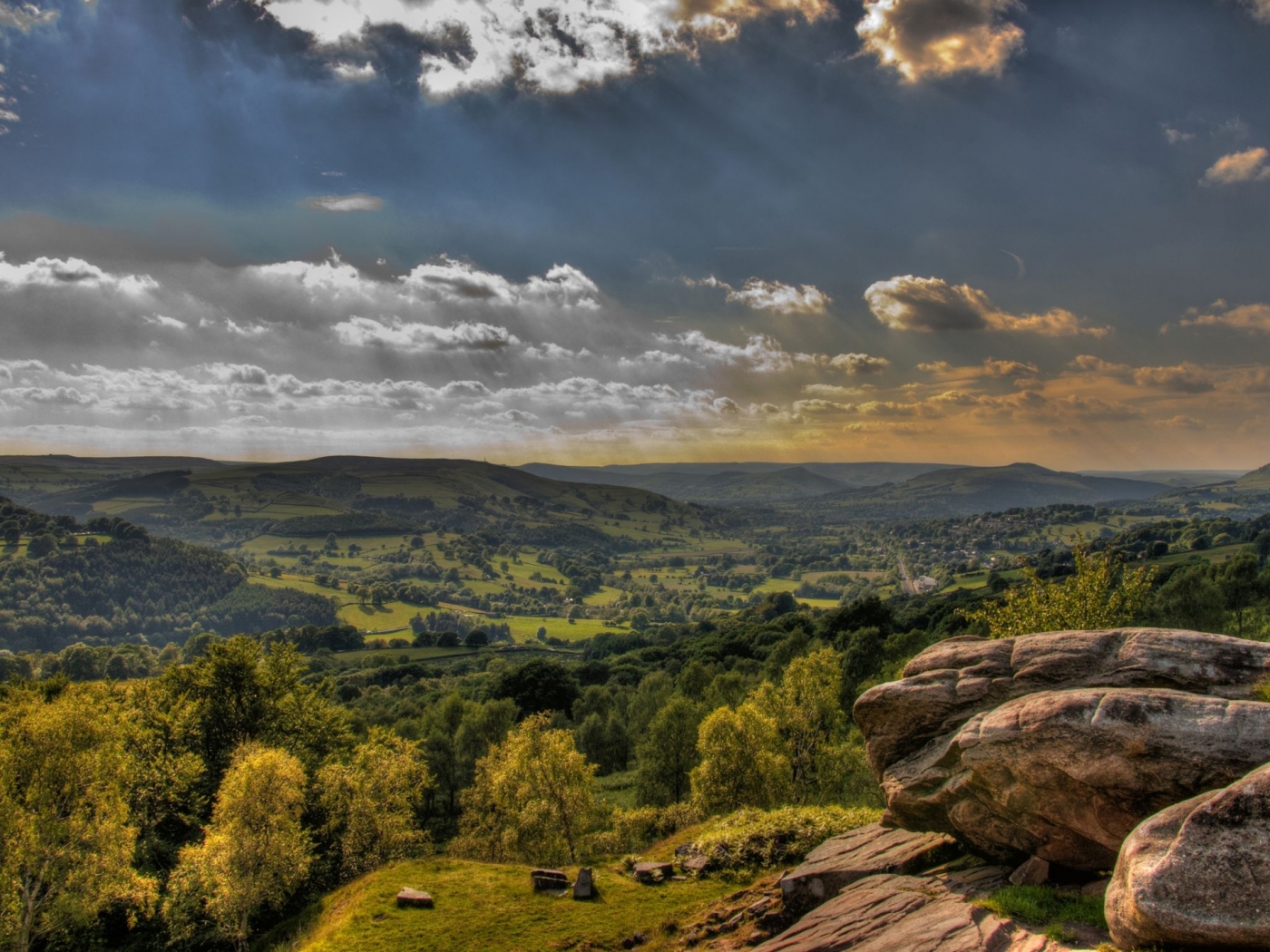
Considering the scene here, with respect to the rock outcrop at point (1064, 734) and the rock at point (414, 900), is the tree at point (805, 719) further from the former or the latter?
the rock at point (414, 900)

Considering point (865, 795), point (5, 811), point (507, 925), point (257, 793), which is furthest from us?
point (865, 795)

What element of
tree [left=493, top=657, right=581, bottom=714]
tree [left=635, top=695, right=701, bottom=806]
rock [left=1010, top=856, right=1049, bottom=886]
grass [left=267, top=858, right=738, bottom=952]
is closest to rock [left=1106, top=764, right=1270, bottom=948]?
rock [left=1010, top=856, right=1049, bottom=886]

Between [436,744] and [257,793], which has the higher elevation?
[257,793]

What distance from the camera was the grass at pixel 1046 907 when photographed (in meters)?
15.6

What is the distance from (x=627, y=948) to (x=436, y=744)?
62.3 meters

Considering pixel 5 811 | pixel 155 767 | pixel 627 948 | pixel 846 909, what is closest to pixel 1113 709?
pixel 846 909

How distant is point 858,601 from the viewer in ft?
429

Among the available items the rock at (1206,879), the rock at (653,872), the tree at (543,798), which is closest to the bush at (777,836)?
the rock at (653,872)

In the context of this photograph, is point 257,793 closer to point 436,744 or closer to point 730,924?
point 730,924

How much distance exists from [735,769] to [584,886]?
685 inches

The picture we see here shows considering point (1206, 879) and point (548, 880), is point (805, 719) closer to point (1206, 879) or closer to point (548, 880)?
point (548, 880)

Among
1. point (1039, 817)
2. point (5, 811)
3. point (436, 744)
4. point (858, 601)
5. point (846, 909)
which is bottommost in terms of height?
point (436, 744)

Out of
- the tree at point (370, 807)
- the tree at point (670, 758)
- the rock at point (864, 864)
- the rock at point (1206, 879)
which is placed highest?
the rock at point (1206, 879)

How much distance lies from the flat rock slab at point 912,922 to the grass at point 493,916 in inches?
275
